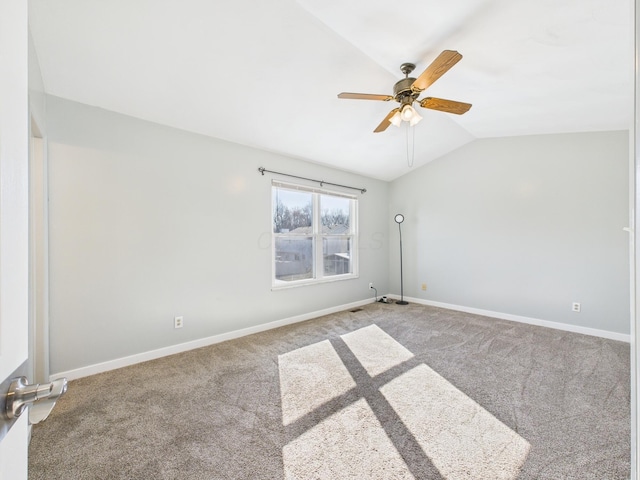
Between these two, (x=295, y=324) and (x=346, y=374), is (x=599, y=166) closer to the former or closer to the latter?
(x=346, y=374)

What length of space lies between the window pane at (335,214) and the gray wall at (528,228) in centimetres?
125

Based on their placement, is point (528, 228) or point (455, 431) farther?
point (528, 228)

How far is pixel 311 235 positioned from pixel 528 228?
3105 mm

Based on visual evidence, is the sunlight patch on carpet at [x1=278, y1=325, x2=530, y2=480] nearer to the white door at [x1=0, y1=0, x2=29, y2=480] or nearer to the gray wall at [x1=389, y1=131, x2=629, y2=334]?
the white door at [x1=0, y1=0, x2=29, y2=480]

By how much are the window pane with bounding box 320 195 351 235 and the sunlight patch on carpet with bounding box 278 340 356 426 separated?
204 cm

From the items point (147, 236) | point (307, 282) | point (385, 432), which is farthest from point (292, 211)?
point (385, 432)

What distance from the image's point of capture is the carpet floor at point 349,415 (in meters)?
1.54

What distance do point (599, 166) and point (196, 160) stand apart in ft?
15.9

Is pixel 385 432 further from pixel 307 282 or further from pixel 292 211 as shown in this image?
pixel 292 211

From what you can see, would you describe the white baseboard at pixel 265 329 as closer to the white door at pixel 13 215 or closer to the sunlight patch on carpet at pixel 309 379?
the sunlight patch on carpet at pixel 309 379

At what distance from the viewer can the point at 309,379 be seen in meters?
2.46

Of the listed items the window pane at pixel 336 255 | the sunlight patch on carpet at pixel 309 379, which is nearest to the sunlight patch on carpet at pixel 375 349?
the sunlight patch on carpet at pixel 309 379

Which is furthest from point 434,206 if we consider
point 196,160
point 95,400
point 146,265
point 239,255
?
point 95,400

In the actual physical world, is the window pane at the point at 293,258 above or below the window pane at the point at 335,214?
below
